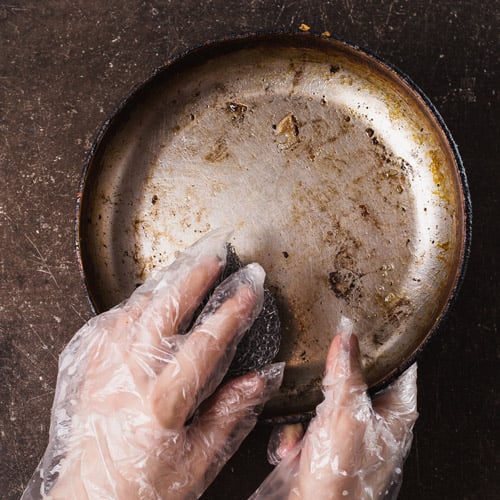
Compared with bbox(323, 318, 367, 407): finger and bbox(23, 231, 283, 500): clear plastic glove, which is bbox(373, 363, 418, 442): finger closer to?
bbox(323, 318, 367, 407): finger

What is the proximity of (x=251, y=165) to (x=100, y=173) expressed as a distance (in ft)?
0.93

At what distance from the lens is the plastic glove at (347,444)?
2.69 feet

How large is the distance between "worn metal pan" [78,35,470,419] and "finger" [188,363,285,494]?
0.10 metres

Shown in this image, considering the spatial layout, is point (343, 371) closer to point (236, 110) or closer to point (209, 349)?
point (209, 349)

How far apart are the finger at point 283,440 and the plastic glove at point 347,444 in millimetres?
24

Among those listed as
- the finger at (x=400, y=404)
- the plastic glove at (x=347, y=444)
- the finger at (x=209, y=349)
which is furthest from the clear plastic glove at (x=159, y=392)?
the finger at (x=400, y=404)

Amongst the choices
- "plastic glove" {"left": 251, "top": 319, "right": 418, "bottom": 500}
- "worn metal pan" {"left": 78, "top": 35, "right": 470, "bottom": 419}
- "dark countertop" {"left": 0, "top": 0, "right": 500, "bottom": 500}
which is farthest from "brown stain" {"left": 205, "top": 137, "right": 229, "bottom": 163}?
"plastic glove" {"left": 251, "top": 319, "right": 418, "bottom": 500}

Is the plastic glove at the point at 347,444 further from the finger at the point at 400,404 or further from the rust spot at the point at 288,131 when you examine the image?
the rust spot at the point at 288,131

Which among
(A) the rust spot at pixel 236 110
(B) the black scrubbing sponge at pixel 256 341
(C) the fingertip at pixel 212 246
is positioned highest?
(A) the rust spot at pixel 236 110

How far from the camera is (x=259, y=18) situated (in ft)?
3.42

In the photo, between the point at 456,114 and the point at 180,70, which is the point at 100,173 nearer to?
the point at 180,70

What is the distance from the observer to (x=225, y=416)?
84 centimetres

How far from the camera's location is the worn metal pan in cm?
92

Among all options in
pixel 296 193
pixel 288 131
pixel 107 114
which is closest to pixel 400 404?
pixel 296 193
